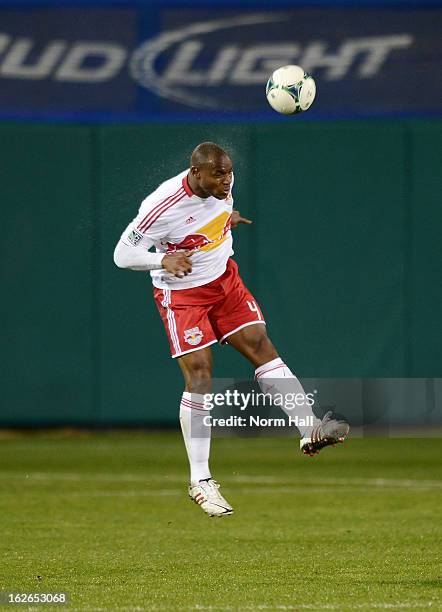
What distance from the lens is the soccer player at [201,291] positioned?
317 inches

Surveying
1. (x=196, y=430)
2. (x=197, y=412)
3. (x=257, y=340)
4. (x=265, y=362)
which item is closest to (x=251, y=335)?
(x=257, y=340)

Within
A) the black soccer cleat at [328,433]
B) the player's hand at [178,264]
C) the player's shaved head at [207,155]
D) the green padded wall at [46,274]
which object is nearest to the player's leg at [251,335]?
the black soccer cleat at [328,433]

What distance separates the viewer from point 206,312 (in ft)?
28.1

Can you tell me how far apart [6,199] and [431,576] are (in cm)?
900

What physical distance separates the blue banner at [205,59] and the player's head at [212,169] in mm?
7074

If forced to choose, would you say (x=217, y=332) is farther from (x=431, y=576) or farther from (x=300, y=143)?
(x=300, y=143)

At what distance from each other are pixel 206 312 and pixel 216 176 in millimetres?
993

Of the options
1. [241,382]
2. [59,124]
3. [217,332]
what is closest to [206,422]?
[217,332]

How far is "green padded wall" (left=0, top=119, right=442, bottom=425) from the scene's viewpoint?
15180 millimetres

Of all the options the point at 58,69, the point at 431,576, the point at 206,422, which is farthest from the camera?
the point at 58,69

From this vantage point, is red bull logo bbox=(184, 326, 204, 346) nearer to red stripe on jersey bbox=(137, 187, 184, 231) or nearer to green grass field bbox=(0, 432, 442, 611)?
red stripe on jersey bbox=(137, 187, 184, 231)

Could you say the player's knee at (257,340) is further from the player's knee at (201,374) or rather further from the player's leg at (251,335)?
the player's knee at (201,374)

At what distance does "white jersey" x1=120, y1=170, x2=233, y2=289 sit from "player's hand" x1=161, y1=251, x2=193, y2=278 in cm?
27

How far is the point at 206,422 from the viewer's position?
28.2 ft
